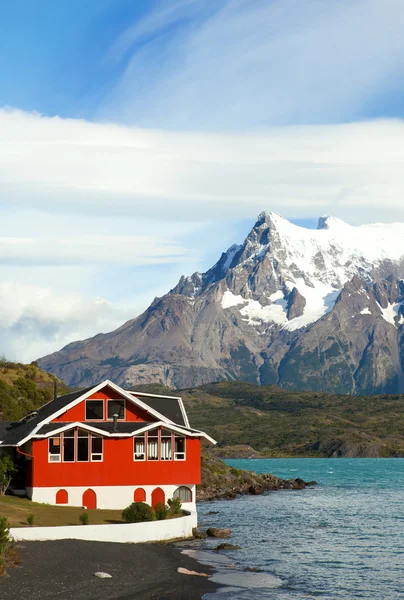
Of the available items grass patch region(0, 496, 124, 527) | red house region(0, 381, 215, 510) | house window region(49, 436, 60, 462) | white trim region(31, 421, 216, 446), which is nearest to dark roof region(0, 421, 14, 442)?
red house region(0, 381, 215, 510)

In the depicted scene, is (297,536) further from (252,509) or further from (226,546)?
(252,509)

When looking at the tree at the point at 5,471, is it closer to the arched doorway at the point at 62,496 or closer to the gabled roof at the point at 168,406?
the arched doorway at the point at 62,496

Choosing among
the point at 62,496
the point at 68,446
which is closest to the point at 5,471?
the point at 62,496

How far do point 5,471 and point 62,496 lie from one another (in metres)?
4.70

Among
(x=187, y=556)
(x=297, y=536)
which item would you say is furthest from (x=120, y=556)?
(x=297, y=536)

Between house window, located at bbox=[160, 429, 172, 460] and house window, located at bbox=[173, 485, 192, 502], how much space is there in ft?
8.37

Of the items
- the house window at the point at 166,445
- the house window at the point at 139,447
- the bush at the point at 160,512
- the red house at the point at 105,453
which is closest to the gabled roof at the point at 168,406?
the red house at the point at 105,453

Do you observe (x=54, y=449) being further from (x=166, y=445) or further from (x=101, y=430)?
(x=166, y=445)

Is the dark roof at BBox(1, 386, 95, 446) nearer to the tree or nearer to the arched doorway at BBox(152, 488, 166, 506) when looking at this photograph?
the tree

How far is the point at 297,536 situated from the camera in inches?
2685

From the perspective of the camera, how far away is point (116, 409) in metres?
67.1

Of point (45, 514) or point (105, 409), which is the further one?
point (105, 409)

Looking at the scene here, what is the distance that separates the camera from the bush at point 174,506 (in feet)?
206

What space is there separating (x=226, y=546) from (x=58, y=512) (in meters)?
11.0
